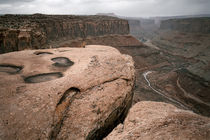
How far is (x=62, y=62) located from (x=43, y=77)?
157cm

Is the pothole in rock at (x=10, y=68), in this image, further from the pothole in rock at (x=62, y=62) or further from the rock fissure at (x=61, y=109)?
the rock fissure at (x=61, y=109)

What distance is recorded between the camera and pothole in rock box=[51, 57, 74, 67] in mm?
6199

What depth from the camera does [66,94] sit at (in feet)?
14.7

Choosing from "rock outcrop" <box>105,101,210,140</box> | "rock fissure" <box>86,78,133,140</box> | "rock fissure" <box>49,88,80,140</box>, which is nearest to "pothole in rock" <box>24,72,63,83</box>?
"rock fissure" <box>49,88,80,140</box>

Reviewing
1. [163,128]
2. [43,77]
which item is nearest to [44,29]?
[43,77]

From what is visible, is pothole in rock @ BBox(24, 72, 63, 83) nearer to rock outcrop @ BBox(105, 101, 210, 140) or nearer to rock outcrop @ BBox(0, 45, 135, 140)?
rock outcrop @ BBox(0, 45, 135, 140)

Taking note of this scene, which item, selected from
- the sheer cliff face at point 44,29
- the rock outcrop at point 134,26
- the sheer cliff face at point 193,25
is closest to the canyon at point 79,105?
the sheer cliff face at point 44,29

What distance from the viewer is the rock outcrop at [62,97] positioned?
11.8 ft

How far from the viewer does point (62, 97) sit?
4.34 metres

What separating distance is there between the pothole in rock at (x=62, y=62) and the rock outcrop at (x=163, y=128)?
3.51 metres

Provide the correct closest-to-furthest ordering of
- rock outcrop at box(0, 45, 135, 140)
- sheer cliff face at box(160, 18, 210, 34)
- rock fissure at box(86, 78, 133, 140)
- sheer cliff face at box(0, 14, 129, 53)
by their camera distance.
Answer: rock outcrop at box(0, 45, 135, 140), rock fissure at box(86, 78, 133, 140), sheer cliff face at box(0, 14, 129, 53), sheer cliff face at box(160, 18, 210, 34)

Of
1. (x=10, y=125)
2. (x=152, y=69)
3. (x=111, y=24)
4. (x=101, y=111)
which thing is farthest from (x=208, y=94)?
(x=111, y=24)

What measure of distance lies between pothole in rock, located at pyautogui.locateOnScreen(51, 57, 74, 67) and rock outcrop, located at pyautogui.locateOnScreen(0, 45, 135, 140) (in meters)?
0.04

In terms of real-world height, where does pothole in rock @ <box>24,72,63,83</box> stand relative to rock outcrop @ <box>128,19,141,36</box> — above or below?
below
